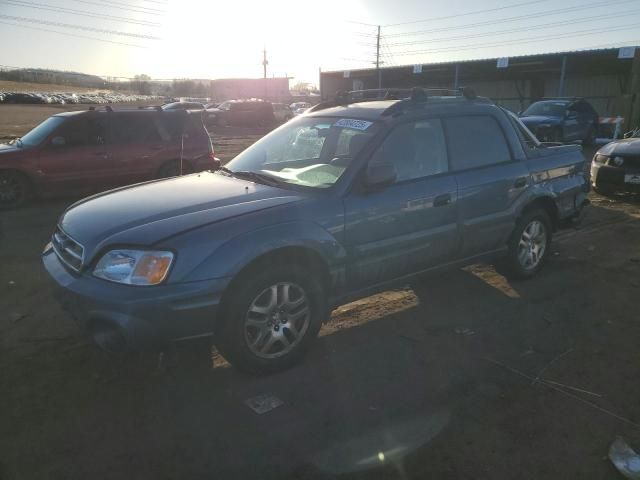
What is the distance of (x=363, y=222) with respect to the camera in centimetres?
357

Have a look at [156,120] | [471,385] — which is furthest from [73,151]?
[471,385]

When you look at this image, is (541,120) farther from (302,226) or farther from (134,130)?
(302,226)

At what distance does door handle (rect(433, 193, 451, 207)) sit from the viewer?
3.97 metres

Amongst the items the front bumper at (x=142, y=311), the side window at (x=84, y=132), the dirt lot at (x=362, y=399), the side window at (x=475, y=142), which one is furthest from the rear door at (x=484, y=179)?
the side window at (x=84, y=132)

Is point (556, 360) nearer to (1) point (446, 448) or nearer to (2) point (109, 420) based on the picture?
(1) point (446, 448)

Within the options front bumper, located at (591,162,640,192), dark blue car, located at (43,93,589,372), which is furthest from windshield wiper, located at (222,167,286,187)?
front bumper, located at (591,162,640,192)

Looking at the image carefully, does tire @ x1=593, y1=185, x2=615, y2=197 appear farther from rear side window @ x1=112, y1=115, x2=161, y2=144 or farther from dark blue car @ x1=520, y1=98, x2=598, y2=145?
rear side window @ x1=112, y1=115, x2=161, y2=144

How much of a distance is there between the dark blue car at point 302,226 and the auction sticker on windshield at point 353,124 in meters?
0.01

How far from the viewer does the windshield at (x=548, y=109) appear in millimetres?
17250

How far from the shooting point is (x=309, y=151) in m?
4.35

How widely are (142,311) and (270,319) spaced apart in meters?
0.82

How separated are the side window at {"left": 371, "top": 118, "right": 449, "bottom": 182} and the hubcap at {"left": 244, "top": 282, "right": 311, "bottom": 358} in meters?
1.17

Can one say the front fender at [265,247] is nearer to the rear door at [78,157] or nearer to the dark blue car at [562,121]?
the rear door at [78,157]

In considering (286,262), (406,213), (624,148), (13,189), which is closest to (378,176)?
(406,213)
